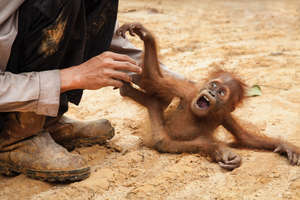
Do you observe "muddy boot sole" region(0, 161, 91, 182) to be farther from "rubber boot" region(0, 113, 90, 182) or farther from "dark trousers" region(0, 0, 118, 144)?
"dark trousers" region(0, 0, 118, 144)

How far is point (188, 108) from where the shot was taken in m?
2.93

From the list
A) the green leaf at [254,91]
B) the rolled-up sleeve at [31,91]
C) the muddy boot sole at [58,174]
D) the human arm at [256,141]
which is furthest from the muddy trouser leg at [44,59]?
the green leaf at [254,91]

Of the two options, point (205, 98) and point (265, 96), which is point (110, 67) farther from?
point (265, 96)

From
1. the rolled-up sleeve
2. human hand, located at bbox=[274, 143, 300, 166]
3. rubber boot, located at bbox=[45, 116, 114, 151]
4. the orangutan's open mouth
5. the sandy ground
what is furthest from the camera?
the orangutan's open mouth

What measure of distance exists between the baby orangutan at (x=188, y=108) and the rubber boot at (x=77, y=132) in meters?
0.32

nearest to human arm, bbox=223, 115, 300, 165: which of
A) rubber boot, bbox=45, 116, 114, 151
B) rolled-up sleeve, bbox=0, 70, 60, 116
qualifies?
rubber boot, bbox=45, 116, 114, 151

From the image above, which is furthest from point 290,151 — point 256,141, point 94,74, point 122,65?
point 94,74

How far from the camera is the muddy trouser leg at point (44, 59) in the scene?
212 cm

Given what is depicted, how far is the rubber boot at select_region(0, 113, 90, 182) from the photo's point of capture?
2.21 metres

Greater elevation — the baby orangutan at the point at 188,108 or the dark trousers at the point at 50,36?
the dark trousers at the point at 50,36

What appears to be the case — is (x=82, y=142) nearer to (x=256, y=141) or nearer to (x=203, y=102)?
(x=203, y=102)

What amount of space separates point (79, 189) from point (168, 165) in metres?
0.56

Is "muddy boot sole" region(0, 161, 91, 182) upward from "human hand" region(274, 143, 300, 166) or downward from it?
downward

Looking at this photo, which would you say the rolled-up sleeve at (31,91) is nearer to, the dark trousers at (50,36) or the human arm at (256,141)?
the dark trousers at (50,36)
